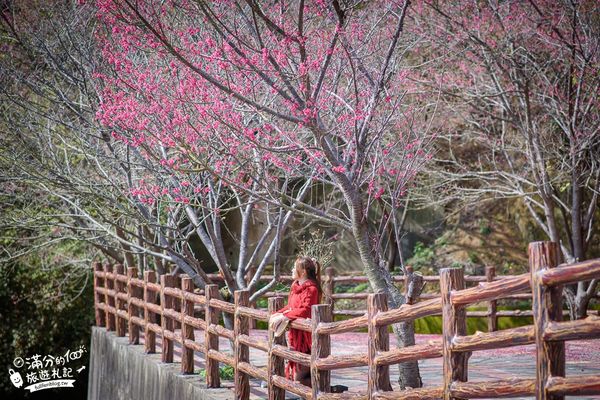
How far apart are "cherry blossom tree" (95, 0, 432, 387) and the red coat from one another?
0.51m

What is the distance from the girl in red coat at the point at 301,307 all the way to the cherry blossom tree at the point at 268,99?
47 cm

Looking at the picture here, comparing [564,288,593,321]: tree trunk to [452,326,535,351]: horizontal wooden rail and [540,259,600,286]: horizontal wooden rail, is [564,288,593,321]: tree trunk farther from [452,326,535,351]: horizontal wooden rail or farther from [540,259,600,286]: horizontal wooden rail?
[540,259,600,286]: horizontal wooden rail

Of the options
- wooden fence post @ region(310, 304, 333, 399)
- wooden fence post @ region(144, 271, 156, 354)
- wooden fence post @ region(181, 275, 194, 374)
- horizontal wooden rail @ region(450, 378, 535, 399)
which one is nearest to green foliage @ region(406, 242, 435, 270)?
wooden fence post @ region(144, 271, 156, 354)

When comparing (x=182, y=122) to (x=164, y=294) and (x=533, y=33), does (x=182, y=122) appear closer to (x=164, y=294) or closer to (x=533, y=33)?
(x=164, y=294)

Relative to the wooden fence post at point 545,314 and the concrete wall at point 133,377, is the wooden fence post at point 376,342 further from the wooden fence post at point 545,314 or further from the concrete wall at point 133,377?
the concrete wall at point 133,377

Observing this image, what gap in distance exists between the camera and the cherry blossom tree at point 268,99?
6289mm

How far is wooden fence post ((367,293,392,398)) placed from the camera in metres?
5.56

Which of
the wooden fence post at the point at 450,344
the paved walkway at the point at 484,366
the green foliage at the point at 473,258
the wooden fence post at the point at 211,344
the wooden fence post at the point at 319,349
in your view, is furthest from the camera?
the green foliage at the point at 473,258

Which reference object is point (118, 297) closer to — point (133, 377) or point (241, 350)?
point (133, 377)

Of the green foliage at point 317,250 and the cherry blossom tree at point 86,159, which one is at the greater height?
the cherry blossom tree at point 86,159

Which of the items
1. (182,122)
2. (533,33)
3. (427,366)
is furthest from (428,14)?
(182,122)

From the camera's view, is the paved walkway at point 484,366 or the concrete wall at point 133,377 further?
the concrete wall at point 133,377

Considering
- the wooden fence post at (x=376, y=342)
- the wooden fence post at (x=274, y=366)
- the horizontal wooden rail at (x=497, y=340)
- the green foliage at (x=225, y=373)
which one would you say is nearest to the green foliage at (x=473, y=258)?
the green foliage at (x=225, y=373)

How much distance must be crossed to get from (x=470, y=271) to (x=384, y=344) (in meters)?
13.7
